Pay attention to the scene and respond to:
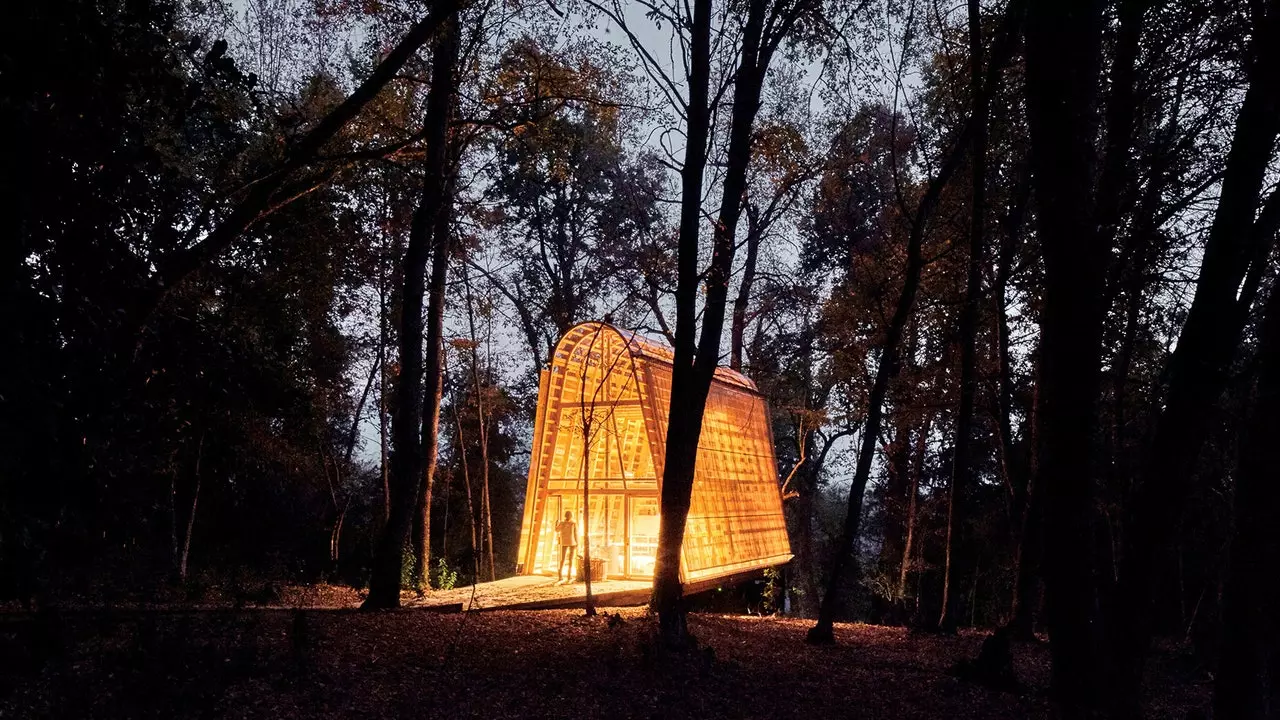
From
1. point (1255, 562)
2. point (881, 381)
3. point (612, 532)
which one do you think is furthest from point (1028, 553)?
point (612, 532)

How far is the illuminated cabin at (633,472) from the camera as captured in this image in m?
14.3

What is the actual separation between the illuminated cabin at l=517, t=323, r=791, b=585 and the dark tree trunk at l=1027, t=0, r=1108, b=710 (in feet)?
28.9

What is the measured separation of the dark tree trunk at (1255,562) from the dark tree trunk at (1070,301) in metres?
0.93

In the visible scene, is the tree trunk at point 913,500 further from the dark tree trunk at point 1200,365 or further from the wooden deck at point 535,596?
the dark tree trunk at point 1200,365

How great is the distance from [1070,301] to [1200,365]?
0.80 meters

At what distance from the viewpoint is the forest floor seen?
17.2 ft

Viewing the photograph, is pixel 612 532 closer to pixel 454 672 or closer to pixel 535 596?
pixel 535 596

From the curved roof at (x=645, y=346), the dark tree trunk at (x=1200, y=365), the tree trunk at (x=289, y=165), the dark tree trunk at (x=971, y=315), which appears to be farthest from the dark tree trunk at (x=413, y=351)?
the dark tree trunk at (x=1200, y=365)

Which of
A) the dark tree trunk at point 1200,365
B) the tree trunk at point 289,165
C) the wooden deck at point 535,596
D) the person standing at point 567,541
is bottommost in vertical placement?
the wooden deck at point 535,596

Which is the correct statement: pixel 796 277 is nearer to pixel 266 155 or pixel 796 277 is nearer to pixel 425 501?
pixel 425 501

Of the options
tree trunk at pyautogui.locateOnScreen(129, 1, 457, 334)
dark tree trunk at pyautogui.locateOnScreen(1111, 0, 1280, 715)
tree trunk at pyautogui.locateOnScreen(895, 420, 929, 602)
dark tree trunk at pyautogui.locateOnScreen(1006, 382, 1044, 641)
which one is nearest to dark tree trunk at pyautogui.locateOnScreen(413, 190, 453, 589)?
tree trunk at pyautogui.locateOnScreen(129, 1, 457, 334)

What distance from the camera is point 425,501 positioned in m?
14.5

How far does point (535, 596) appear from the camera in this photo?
1302 centimetres

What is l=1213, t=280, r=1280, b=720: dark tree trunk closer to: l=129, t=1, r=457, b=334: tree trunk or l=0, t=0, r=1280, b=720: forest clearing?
l=0, t=0, r=1280, b=720: forest clearing
